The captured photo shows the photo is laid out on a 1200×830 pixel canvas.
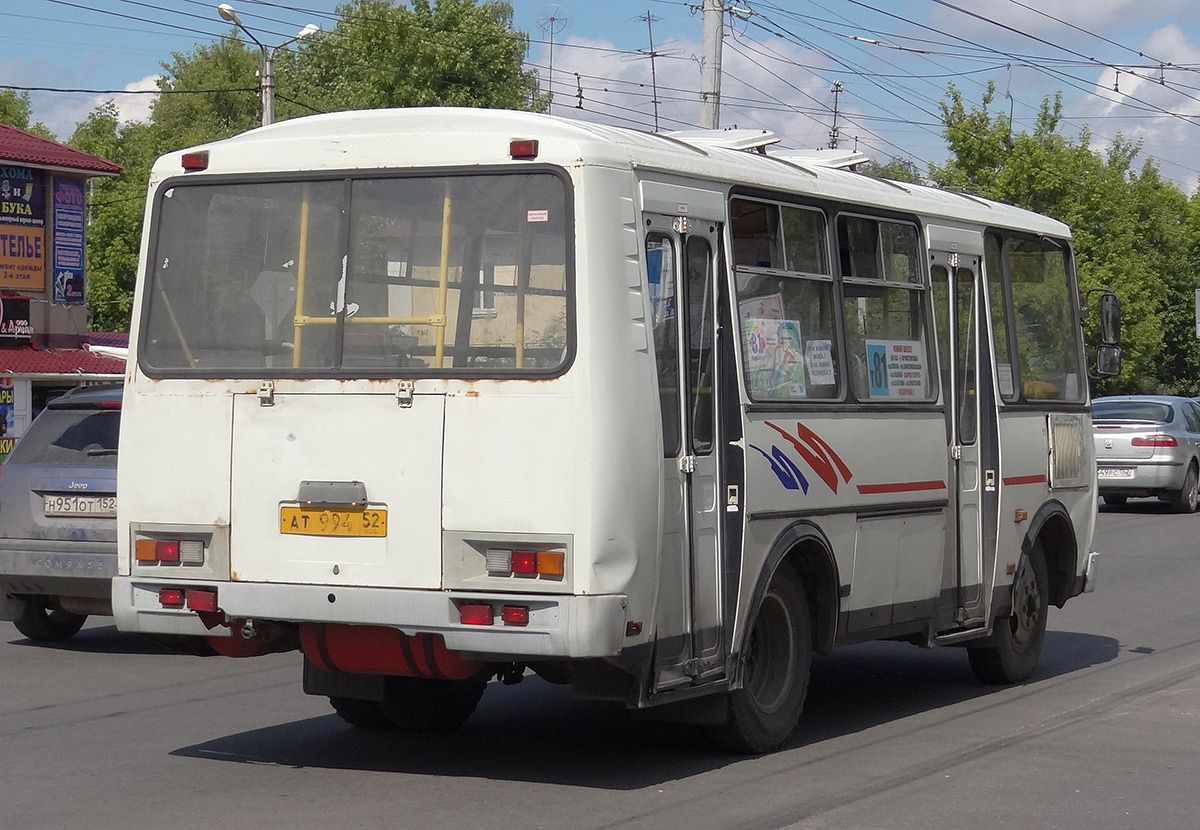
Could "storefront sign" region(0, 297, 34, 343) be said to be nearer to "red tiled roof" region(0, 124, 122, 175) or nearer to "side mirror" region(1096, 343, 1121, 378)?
"red tiled roof" region(0, 124, 122, 175)

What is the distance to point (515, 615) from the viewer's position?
700cm

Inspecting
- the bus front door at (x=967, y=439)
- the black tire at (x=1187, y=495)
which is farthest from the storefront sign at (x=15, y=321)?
the bus front door at (x=967, y=439)

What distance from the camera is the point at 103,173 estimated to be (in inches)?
1362

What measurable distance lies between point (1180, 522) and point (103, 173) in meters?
21.1

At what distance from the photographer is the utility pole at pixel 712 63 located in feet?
76.1

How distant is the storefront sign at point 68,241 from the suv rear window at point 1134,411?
1919cm

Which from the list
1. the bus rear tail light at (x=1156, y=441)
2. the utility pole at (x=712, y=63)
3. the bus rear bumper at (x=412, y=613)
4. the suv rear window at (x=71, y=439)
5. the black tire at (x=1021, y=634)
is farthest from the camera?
the bus rear tail light at (x=1156, y=441)

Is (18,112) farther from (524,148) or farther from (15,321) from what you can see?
(524,148)

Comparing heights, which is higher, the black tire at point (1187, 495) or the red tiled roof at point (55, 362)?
the red tiled roof at point (55, 362)

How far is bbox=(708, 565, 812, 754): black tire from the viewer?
8.24 m

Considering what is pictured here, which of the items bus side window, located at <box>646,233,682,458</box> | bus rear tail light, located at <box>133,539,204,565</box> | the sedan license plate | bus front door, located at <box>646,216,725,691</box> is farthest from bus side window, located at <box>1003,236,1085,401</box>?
the sedan license plate

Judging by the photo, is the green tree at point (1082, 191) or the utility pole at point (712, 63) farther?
the green tree at point (1082, 191)

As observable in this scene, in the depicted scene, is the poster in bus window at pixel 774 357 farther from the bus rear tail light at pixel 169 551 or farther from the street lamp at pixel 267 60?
the street lamp at pixel 267 60

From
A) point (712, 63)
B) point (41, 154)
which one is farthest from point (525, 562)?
point (41, 154)
